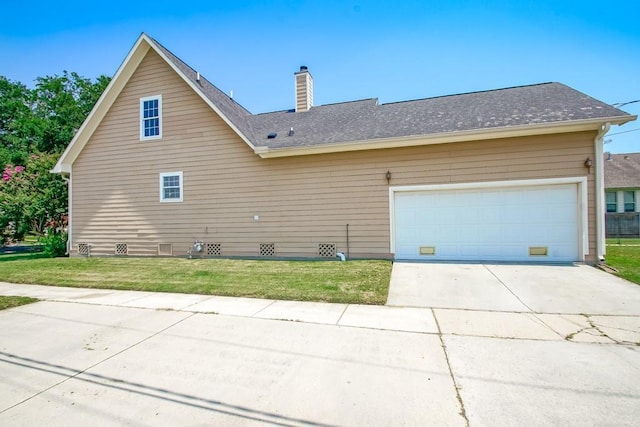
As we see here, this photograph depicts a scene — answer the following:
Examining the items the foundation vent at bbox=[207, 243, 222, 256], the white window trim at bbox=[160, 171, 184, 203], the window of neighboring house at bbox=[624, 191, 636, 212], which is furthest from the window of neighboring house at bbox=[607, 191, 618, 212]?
the white window trim at bbox=[160, 171, 184, 203]

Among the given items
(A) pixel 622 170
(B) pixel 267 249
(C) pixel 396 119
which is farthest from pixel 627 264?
(A) pixel 622 170

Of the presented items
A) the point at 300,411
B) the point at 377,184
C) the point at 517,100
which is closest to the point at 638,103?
the point at 517,100

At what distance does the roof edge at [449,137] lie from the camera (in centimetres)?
757

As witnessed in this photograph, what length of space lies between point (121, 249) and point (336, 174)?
8.37 metres

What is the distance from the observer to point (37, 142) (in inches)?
983

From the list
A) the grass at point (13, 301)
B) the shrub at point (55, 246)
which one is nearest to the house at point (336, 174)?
the shrub at point (55, 246)

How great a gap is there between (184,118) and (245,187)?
3344 millimetres

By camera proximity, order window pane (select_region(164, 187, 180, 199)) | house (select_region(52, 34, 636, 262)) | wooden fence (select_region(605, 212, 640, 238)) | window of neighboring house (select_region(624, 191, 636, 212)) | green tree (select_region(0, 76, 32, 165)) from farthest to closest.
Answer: green tree (select_region(0, 76, 32, 165)), window of neighboring house (select_region(624, 191, 636, 212)), wooden fence (select_region(605, 212, 640, 238)), window pane (select_region(164, 187, 180, 199)), house (select_region(52, 34, 636, 262))

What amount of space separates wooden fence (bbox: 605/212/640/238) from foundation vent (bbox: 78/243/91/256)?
25998 mm

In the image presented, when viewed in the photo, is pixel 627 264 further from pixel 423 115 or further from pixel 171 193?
pixel 171 193

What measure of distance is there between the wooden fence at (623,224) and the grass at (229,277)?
17729mm

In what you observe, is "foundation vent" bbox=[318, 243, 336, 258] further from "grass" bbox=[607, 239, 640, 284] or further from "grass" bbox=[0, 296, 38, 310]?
"grass" bbox=[607, 239, 640, 284]

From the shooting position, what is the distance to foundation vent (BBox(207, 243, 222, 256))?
10.6m

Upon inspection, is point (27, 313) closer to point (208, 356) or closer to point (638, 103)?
point (208, 356)
